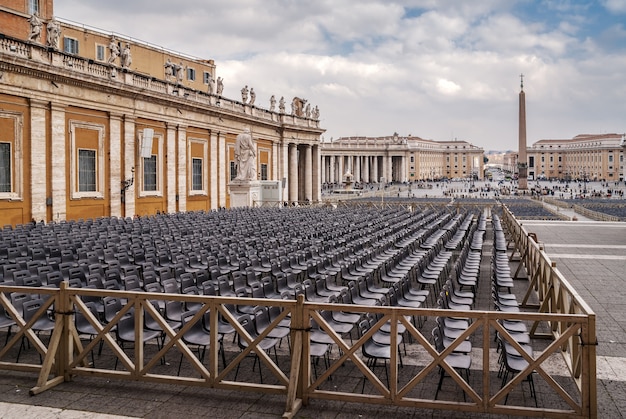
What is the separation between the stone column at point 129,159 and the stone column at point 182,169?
194 inches

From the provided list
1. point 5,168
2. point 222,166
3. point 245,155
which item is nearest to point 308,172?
point 222,166

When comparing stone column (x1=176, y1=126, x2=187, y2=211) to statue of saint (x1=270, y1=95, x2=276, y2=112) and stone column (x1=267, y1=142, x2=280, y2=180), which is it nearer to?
stone column (x1=267, y1=142, x2=280, y2=180)

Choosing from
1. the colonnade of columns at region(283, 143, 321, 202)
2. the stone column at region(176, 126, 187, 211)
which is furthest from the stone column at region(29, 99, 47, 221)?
the colonnade of columns at region(283, 143, 321, 202)

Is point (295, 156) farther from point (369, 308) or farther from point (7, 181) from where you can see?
point (369, 308)

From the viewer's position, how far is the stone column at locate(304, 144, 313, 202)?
58.7 metres

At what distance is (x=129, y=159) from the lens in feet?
103

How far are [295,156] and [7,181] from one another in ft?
113

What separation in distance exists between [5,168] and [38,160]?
154 cm

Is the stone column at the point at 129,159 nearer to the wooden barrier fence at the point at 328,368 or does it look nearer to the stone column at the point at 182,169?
the stone column at the point at 182,169

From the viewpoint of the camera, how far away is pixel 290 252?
1511cm

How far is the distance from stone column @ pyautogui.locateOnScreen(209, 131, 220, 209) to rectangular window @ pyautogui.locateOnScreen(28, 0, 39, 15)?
550 inches

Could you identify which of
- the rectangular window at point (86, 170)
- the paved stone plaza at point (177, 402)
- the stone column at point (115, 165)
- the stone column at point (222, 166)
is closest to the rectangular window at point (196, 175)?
the stone column at point (222, 166)

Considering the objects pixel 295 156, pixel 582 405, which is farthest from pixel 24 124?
pixel 295 156

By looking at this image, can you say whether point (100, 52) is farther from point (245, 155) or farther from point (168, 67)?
point (245, 155)
